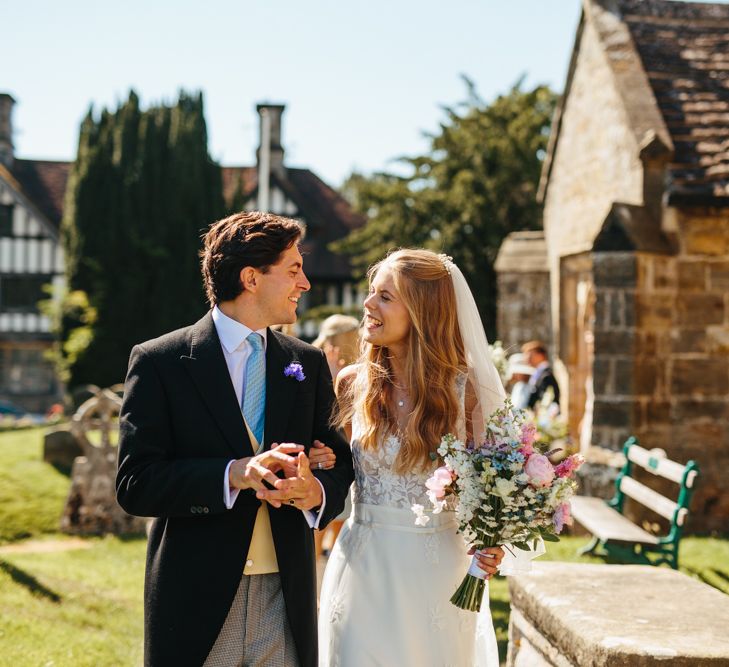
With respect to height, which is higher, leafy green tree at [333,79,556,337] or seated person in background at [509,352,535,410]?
leafy green tree at [333,79,556,337]

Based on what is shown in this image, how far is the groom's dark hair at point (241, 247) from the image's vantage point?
301 cm

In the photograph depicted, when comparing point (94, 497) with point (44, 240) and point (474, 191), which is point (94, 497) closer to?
point (474, 191)

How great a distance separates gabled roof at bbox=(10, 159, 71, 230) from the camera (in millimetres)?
33844

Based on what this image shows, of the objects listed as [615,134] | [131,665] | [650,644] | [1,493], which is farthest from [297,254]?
[1,493]

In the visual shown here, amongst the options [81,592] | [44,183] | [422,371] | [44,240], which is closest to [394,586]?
[422,371]

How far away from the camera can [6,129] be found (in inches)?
1375

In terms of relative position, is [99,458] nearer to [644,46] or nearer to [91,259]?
[644,46]

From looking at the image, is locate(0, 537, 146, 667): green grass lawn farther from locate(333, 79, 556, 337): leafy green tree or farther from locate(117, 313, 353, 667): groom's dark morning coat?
locate(333, 79, 556, 337): leafy green tree

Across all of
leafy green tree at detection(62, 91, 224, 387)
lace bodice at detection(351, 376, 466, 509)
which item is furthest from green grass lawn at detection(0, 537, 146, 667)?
leafy green tree at detection(62, 91, 224, 387)

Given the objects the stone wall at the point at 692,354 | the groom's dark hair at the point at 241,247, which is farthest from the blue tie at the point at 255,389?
the stone wall at the point at 692,354

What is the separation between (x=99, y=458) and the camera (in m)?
11.2

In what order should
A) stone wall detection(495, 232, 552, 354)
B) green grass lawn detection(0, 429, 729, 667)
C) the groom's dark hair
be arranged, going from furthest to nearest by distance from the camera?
1. stone wall detection(495, 232, 552, 354)
2. green grass lawn detection(0, 429, 729, 667)
3. the groom's dark hair

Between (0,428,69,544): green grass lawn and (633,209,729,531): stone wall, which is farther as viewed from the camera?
(0,428,69,544): green grass lawn

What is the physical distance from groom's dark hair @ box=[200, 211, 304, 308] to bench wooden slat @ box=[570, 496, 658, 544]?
4661 millimetres
